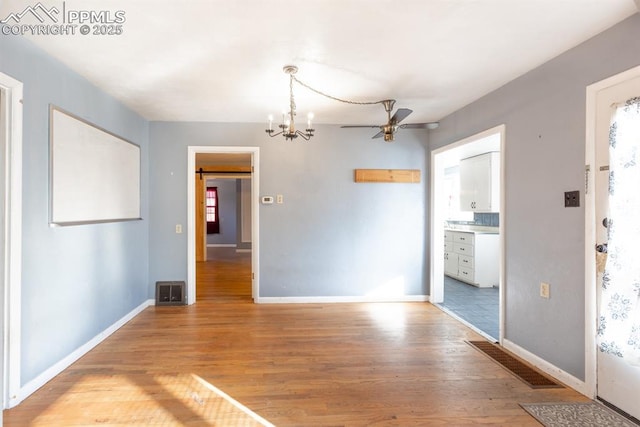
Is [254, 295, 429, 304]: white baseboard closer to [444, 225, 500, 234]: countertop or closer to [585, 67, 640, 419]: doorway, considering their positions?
[444, 225, 500, 234]: countertop

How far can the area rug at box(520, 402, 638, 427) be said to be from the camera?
1824 mm

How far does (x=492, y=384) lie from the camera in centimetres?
226

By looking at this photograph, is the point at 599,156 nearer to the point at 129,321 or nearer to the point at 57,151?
the point at 57,151

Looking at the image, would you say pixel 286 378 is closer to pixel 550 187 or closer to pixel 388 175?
pixel 550 187

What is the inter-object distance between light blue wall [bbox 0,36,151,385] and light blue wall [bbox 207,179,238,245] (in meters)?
7.34

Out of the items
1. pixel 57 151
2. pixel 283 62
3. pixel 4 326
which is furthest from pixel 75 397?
pixel 283 62

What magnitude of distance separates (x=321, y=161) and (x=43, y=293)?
3.14 meters

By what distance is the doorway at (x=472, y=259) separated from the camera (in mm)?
3152

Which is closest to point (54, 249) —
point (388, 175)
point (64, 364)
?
point (64, 364)

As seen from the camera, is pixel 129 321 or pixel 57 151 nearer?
pixel 57 151

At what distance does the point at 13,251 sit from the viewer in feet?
6.45

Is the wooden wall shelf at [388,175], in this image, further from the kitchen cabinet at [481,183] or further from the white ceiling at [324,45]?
the kitchen cabinet at [481,183]

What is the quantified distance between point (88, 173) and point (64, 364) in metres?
1.60

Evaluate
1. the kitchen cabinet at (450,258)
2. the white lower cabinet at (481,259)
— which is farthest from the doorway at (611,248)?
the kitchen cabinet at (450,258)
